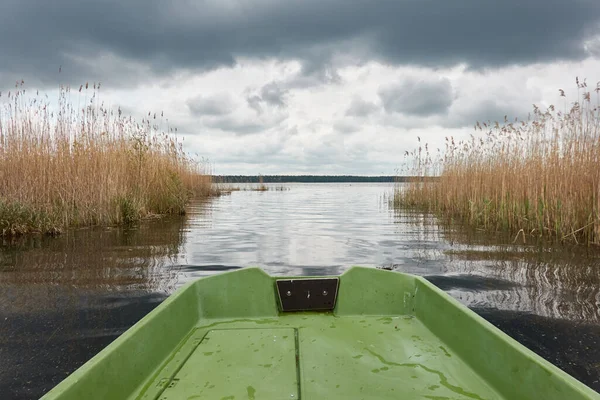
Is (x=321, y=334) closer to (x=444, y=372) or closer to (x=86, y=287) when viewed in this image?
(x=444, y=372)

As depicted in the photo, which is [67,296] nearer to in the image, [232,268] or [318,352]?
[232,268]

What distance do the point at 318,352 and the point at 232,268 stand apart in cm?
249

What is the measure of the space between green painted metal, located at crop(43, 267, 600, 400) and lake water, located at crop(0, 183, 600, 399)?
59 cm

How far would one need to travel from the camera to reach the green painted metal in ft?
4.98

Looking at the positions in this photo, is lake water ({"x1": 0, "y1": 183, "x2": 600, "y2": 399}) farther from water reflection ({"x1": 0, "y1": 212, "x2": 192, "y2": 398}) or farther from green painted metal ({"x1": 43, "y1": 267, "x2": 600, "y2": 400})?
green painted metal ({"x1": 43, "y1": 267, "x2": 600, "y2": 400})

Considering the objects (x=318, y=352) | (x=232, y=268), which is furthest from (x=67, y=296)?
(x=318, y=352)

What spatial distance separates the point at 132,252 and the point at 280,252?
1928 millimetres

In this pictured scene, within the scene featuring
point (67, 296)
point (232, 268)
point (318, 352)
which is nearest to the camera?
point (318, 352)

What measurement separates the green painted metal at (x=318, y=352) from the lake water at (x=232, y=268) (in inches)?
23.4

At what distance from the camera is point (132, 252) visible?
517 centimetres

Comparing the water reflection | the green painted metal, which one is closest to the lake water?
the water reflection

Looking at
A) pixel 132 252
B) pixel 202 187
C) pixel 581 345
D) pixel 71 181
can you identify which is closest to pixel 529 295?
pixel 581 345

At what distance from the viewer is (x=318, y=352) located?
2.02 metres

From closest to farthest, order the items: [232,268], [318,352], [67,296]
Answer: [318,352]
[67,296]
[232,268]
